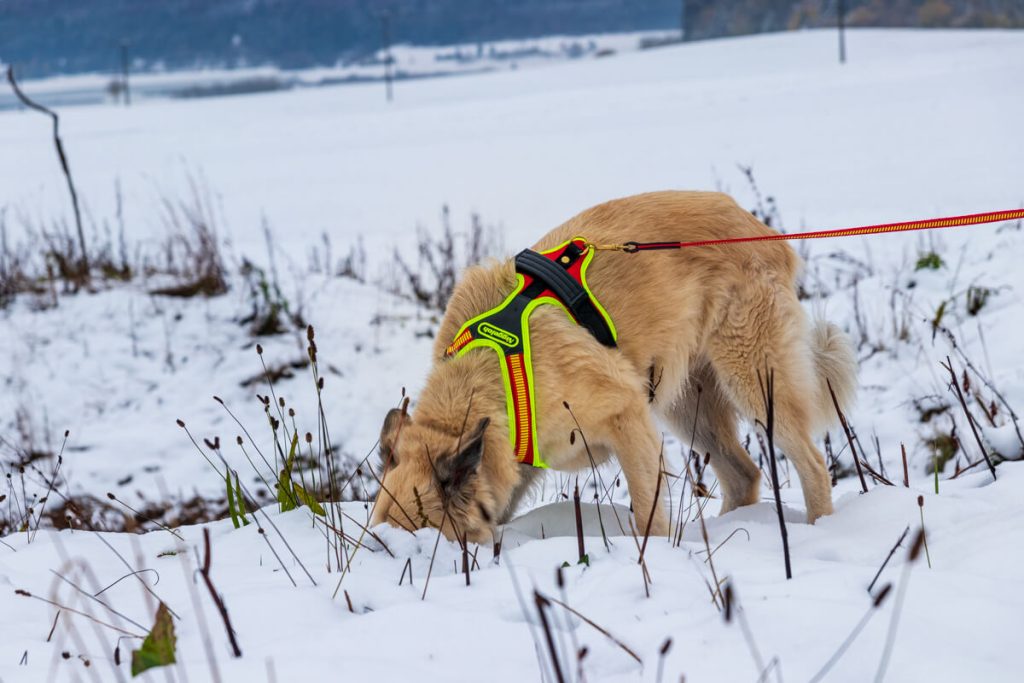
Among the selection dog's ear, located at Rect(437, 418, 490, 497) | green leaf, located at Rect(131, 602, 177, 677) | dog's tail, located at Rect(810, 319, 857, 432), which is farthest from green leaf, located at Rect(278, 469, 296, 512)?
dog's tail, located at Rect(810, 319, 857, 432)

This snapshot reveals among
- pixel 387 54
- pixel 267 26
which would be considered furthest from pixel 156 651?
pixel 267 26

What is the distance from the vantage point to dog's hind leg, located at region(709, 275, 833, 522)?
3568 mm

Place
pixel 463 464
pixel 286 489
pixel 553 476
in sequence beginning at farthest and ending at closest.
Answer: pixel 553 476 < pixel 286 489 < pixel 463 464

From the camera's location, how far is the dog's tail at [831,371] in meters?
3.77

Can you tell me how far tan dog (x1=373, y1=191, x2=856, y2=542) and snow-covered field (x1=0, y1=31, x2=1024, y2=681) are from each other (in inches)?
8.0

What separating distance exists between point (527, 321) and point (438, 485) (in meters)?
0.72

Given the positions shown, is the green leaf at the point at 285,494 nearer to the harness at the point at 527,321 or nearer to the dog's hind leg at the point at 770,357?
the harness at the point at 527,321

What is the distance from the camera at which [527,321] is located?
3.24 metres

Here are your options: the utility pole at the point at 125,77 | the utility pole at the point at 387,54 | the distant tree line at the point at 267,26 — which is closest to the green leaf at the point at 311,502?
the utility pole at the point at 387,54

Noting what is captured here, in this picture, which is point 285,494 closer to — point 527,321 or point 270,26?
point 527,321

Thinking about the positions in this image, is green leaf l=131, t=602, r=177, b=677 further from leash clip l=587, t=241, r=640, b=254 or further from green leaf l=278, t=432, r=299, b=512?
leash clip l=587, t=241, r=640, b=254

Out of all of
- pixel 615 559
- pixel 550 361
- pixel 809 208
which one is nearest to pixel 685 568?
pixel 615 559

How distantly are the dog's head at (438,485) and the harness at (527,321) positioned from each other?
20 cm

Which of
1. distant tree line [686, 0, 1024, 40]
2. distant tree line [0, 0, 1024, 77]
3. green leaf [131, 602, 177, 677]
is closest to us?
green leaf [131, 602, 177, 677]
